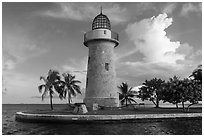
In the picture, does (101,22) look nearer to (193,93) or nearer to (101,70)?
(101,70)

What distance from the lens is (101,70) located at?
33.3m

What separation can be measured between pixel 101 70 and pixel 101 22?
7736mm

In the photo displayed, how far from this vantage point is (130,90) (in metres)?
50.1

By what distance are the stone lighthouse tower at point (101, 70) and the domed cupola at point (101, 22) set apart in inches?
29.5

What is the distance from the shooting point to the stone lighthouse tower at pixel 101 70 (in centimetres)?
3303

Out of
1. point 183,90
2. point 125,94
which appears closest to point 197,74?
point 183,90

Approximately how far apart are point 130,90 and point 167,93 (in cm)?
1442

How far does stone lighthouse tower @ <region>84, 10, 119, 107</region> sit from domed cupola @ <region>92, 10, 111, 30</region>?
0.75m

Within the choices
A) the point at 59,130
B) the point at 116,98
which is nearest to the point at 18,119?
the point at 59,130

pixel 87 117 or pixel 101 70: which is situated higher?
pixel 101 70

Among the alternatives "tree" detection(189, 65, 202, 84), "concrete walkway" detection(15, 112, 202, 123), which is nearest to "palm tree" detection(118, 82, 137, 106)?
"tree" detection(189, 65, 202, 84)

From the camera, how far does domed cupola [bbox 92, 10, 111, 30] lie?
35.2m

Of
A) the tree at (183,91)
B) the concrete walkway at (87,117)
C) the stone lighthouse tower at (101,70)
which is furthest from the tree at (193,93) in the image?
the stone lighthouse tower at (101,70)

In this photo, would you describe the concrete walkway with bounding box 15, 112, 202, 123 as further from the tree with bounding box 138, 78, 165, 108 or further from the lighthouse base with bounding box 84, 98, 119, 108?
the tree with bounding box 138, 78, 165, 108
